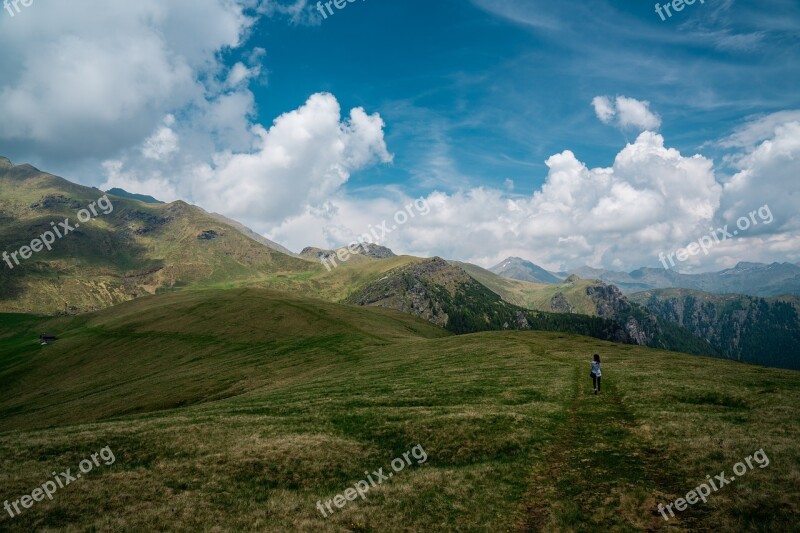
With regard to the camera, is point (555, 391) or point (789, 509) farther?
point (555, 391)

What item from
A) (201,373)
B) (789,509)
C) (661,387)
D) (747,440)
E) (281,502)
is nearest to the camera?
(789,509)

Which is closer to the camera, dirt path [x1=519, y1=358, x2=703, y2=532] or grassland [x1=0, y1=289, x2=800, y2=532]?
dirt path [x1=519, y1=358, x2=703, y2=532]

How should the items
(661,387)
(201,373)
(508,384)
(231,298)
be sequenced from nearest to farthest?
(661,387), (508,384), (201,373), (231,298)

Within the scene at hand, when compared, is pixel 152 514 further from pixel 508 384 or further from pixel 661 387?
pixel 661 387

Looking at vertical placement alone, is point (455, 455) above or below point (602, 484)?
below

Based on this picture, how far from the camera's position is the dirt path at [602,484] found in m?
18.3

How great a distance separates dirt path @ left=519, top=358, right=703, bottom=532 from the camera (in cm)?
1828

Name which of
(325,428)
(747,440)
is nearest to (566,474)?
(747,440)

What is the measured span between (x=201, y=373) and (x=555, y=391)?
7899cm

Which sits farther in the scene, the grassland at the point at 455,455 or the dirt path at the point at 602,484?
the grassland at the point at 455,455

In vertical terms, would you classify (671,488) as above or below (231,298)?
below

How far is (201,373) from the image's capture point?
90.2 m

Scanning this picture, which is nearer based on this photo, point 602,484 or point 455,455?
point 602,484

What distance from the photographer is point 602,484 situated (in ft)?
70.8
